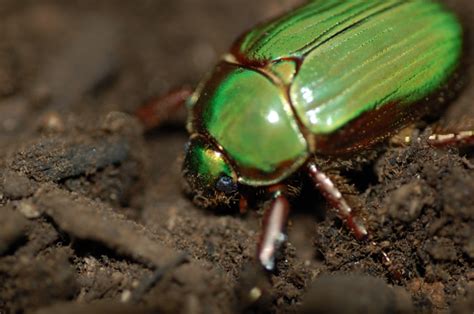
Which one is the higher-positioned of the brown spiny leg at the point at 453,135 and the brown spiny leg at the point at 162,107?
the brown spiny leg at the point at 162,107

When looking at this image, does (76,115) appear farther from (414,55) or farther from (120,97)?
(414,55)

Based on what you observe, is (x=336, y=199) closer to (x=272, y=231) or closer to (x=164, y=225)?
(x=272, y=231)

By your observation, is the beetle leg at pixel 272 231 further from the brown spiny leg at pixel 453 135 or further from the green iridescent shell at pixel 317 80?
the brown spiny leg at pixel 453 135

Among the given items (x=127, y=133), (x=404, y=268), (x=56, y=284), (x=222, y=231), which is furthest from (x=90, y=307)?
(x=404, y=268)

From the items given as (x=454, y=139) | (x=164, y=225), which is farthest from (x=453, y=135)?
(x=164, y=225)

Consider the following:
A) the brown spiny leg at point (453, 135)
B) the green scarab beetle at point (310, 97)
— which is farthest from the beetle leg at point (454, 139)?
the green scarab beetle at point (310, 97)

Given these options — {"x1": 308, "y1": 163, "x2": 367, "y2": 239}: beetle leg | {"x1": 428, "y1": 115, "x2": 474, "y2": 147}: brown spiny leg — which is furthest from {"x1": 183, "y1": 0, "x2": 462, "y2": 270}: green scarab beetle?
{"x1": 428, "y1": 115, "x2": 474, "y2": 147}: brown spiny leg

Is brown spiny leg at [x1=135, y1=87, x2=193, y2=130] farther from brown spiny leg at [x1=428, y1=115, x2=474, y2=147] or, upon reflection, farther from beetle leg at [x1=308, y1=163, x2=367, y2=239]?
brown spiny leg at [x1=428, y1=115, x2=474, y2=147]
